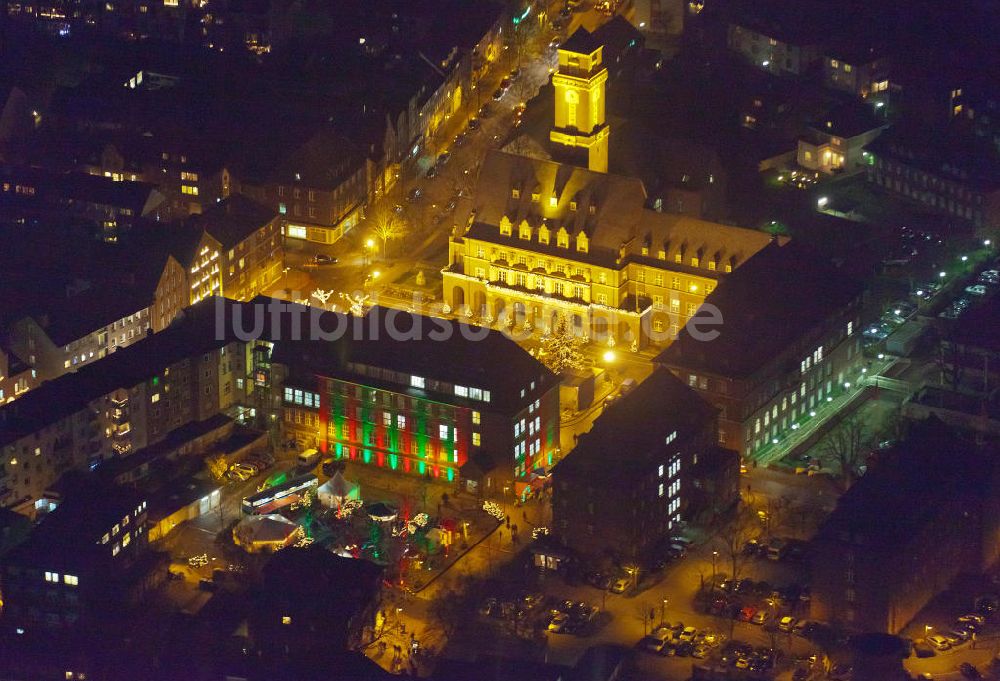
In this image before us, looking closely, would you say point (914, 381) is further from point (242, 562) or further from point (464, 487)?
point (242, 562)

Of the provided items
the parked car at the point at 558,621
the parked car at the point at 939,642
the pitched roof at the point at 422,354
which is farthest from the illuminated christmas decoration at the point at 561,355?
the parked car at the point at 939,642

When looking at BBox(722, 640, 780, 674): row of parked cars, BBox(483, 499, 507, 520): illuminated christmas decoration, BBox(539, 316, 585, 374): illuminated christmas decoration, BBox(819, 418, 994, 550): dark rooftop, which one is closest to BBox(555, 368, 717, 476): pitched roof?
BBox(483, 499, 507, 520): illuminated christmas decoration

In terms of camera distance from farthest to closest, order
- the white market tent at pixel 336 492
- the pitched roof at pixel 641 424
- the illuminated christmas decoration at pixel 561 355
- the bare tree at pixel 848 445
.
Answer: the illuminated christmas decoration at pixel 561 355
the bare tree at pixel 848 445
the white market tent at pixel 336 492
the pitched roof at pixel 641 424

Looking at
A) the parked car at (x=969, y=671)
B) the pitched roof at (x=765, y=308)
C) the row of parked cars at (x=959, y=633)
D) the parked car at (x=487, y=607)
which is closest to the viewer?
the parked car at (x=969, y=671)

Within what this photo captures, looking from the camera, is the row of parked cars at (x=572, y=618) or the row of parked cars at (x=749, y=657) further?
→ the row of parked cars at (x=572, y=618)

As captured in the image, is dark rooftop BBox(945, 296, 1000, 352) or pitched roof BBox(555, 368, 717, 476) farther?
dark rooftop BBox(945, 296, 1000, 352)

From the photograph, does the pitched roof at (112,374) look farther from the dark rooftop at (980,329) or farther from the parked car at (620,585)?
the dark rooftop at (980,329)

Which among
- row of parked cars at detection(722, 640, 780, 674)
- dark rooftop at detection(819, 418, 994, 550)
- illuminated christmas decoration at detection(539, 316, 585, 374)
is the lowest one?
row of parked cars at detection(722, 640, 780, 674)

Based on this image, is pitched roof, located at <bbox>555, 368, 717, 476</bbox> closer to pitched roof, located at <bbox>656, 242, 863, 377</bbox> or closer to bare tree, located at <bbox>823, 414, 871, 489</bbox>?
pitched roof, located at <bbox>656, 242, 863, 377</bbox>
